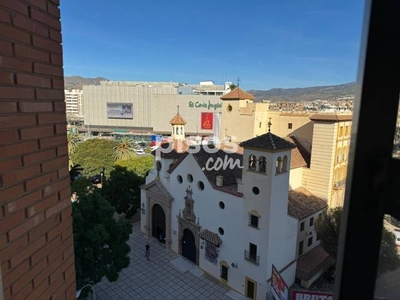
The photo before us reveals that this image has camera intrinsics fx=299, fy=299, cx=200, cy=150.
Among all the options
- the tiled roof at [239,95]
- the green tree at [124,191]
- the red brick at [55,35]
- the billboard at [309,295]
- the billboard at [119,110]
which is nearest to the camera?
the red brick at [55,35]

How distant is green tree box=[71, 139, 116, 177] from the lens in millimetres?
31109

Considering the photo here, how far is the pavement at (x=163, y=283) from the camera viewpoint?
15.1 metres

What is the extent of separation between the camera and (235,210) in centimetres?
1516

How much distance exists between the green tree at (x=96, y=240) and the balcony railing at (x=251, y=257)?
5.72m

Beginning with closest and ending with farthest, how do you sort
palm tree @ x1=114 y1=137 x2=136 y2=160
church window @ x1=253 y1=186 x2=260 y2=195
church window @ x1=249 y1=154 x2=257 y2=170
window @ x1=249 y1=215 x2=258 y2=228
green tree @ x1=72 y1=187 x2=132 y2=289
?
green tree @ x1=72 y1=187 x2=132 y2=289 → church window @ x1=253 y1=186 x2=260 y2=195 → window @ x1=249 y1=215 x2=258 y2=228 → church window @ x1=249 y1=154 x2=257 y2=170 → palm tree @ x1=114 y1=137 x2=136 y2=160

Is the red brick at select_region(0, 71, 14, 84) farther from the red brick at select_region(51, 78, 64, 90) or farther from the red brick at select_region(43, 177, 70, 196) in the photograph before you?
the red brick at select_region(43, 177, 70, 196)

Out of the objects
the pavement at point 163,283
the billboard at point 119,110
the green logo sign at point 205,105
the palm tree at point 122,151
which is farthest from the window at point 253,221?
the billboard at point 119,110

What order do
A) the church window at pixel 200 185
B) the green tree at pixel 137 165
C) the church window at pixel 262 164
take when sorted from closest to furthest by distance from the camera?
the church window at pixel 262 164 → the church window at pixel 200 185 → the green tree at pixel 137 165

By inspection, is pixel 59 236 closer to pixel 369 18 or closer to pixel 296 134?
pixel 369 18

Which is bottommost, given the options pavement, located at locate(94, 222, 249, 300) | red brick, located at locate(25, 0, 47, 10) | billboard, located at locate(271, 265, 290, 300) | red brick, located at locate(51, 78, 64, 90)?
pavement, located at locate(94, 222, 249, 300)

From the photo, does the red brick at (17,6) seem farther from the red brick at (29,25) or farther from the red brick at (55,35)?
the red brick at (55,35)

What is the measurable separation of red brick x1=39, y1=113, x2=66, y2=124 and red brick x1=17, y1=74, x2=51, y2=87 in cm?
25

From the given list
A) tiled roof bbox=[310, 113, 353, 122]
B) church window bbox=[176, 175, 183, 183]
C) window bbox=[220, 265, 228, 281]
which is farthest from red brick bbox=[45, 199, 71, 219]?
tiled roof bbox=[310, 113, 353, 122]

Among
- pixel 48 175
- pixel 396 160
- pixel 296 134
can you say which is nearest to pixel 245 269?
pixel 296 134
